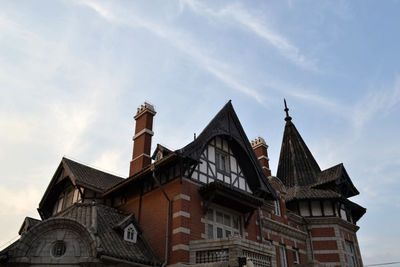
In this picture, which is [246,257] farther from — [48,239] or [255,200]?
[48,239]

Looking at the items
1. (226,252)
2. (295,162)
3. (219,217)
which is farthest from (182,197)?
(295,162)

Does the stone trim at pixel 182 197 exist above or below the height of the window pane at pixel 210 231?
above

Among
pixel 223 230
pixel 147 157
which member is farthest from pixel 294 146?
pixel 223 230

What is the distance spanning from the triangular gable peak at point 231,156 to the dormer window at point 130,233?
3853 mm

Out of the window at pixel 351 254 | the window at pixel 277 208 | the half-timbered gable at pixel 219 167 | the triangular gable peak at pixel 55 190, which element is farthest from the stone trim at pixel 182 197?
the window at pixel 351 254

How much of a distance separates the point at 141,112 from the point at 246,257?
12.4 metres

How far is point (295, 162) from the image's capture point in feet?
91.5

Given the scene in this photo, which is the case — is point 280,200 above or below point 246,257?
above

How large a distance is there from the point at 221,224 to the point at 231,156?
3922mm

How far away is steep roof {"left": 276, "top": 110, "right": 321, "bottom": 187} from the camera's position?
26320mm

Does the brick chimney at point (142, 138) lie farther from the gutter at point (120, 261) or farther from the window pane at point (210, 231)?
the gutter at point (120, 261)

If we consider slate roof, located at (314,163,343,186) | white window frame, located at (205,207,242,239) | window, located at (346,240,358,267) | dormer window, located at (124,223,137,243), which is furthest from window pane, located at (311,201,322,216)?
dormer window, located at (124,223,137,243)

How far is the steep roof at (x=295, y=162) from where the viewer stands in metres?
26.3

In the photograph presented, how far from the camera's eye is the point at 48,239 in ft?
41.3
